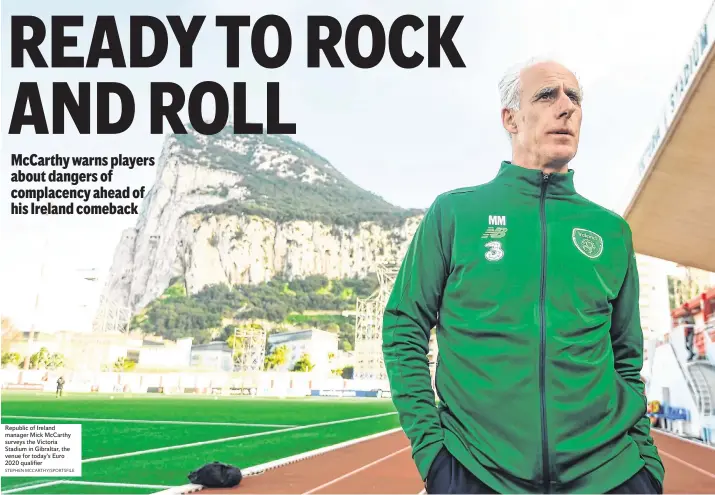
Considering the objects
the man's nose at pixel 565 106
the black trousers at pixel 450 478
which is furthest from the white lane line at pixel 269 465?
the man's nose at pixel 565 106

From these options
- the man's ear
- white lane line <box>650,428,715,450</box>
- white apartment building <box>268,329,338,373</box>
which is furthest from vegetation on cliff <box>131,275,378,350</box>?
the man's ear

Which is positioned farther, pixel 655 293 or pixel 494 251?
pixel 655 293

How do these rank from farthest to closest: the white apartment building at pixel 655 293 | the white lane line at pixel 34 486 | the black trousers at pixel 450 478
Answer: the white apartment building at pixel 655 293
the white lane line at pixel 34 486
the black trousers at pixel 450 478

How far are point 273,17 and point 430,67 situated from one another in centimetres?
107

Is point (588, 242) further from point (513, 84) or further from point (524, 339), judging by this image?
point (513, 84)

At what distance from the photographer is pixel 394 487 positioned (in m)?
8.35

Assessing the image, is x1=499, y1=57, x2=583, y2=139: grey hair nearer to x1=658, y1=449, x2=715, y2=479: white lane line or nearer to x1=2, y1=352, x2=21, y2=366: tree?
x1=658, y1=449, x2=715, y2=479: white lane line

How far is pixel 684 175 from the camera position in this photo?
1183cm

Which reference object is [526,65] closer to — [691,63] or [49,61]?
[49,61]

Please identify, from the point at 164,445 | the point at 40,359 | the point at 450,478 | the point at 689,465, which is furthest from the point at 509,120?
the point at 40,359

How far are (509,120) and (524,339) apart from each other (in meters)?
0.63

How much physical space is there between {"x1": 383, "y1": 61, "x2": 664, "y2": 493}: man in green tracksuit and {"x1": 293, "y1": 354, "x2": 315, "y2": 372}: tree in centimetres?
7510

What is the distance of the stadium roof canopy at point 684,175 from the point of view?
8.36 metres

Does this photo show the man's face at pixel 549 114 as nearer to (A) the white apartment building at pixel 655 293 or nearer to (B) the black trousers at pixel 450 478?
(B) the black trousers at pixel 450 478
